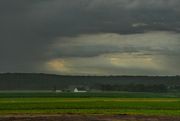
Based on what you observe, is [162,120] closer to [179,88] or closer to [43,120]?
[43,120]

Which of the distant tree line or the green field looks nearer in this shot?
the green field

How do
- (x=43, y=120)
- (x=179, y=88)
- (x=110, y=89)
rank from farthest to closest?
(x=110, y=89) < (x=179, y=88) < (x=43, y=120)

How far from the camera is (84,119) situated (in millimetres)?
33438

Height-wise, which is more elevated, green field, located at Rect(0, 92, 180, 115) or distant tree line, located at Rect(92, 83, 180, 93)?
distant tree line, located at Rect(92, 83, 180, 93)

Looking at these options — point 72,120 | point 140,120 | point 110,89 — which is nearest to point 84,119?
point 72,120

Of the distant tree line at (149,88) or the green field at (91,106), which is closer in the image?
the green field at (91,106)

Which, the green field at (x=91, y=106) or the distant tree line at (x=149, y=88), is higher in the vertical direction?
the distant tree line at (x=149, y=88)

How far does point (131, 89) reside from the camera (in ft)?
545

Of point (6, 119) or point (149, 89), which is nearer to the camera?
point (6, 119)

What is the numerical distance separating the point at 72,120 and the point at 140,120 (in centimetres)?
755

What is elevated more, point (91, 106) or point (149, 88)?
point (149, 88)

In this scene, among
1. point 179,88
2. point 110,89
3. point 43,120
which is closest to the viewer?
point 43,120

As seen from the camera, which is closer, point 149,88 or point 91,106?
point 91,106

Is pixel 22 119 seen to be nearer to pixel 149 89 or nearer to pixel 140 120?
pixel 140 120
